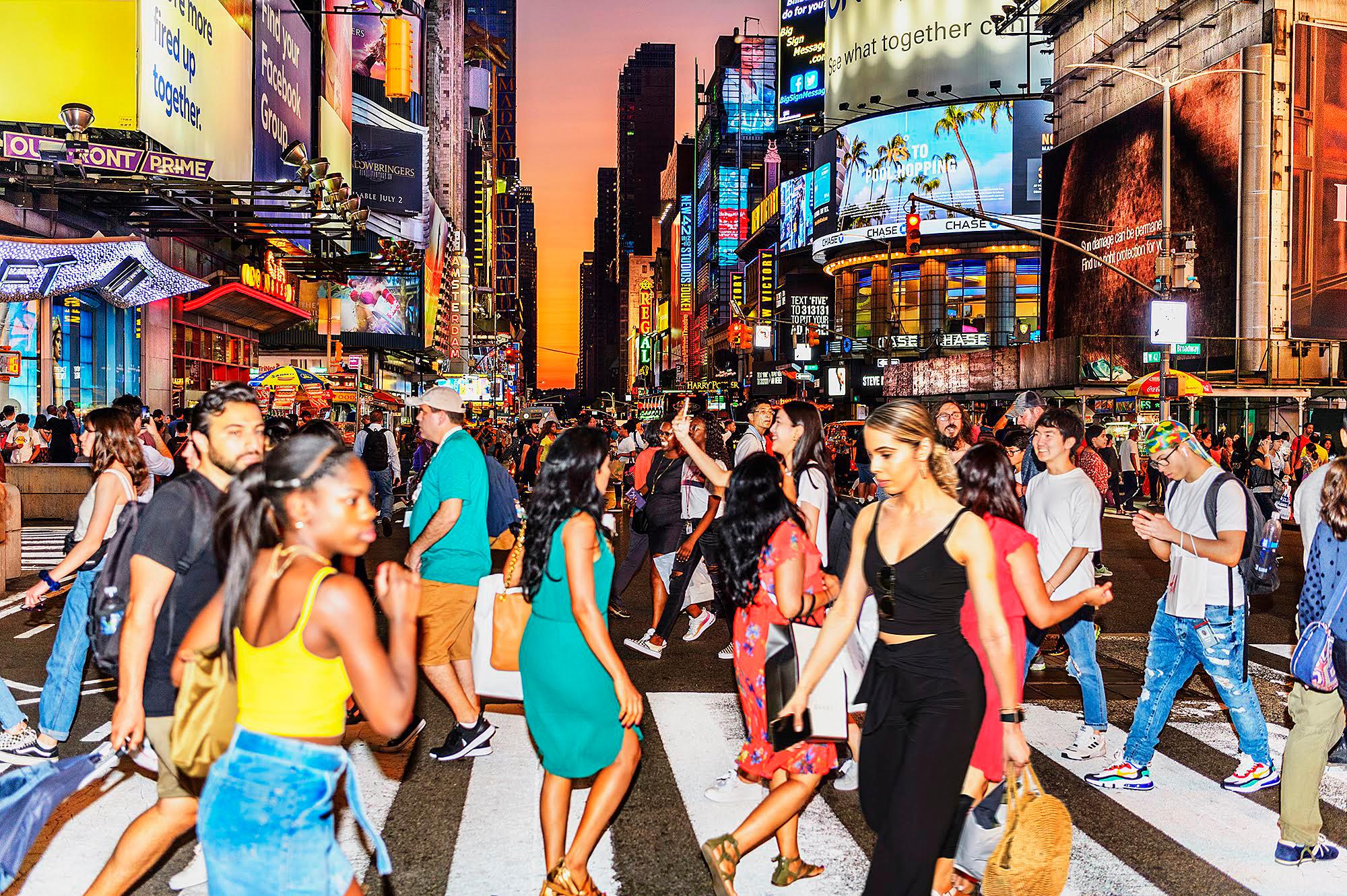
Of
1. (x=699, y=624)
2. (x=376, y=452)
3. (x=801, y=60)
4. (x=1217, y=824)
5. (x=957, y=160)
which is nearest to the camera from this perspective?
(x=1217, y=824)

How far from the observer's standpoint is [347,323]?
6731 centimetres

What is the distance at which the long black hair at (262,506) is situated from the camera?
3029 millimetres

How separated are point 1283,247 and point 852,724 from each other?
37.0m

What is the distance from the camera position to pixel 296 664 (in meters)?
2.94

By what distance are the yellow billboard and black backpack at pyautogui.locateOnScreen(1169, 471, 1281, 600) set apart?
19.8m

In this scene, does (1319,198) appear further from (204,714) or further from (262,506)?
(204,714)

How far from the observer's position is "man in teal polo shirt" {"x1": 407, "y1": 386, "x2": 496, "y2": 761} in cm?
671

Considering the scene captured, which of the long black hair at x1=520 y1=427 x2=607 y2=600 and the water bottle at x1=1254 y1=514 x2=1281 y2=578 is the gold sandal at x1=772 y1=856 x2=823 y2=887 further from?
the water bottle at x1=1254 y1=514 x2=1281 y2=578

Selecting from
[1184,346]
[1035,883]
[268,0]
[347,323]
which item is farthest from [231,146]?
[347,323]

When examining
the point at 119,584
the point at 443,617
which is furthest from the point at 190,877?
the point at 443,617

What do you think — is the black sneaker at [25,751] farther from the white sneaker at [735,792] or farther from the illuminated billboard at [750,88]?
the illuminated billboard at [750,88]

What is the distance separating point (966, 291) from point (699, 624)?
6470 cm

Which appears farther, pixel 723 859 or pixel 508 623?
pixel 508 623

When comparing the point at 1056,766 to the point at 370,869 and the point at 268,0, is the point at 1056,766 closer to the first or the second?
the point at 370,869
